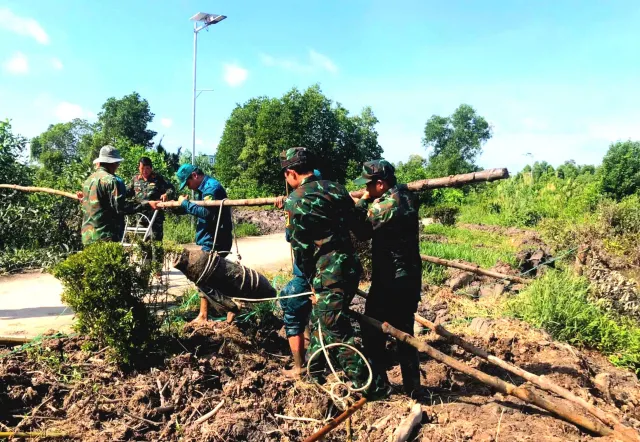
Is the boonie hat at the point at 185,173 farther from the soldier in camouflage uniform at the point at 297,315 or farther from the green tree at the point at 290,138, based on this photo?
the green tree at the point at 290,138

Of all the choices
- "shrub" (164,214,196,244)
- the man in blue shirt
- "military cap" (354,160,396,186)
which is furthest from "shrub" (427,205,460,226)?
"military cap" (354,160,396,186)

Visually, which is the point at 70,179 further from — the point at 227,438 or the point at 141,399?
the point at 227,438

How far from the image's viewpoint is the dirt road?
18.8 ft

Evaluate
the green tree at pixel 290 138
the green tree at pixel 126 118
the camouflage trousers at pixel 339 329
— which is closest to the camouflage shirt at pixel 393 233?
the camouflage trousers at pixel 339 329

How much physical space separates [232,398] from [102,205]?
9.19 ft

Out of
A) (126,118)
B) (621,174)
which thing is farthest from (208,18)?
(126,118)

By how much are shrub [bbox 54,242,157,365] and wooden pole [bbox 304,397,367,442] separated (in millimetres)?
1777

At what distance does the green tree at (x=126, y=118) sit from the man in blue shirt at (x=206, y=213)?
Result: 3163 centimetres

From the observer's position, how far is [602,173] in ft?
70.8

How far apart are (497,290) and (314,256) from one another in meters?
4.69

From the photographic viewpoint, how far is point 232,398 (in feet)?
12.6

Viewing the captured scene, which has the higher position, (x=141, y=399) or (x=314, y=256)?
(x=314, y=256)

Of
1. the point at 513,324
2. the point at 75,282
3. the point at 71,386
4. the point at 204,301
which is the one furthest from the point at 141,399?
the point at 513,324

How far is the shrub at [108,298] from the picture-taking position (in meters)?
3.98
